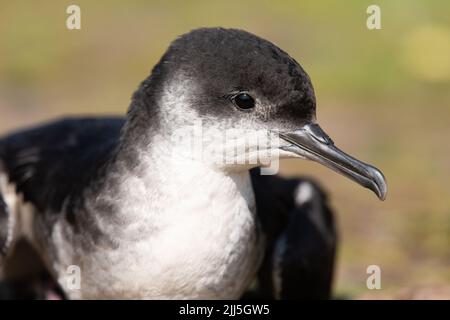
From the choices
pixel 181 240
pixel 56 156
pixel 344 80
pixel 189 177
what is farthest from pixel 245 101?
pixel 344 80

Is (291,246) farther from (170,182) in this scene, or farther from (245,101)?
(245,101)

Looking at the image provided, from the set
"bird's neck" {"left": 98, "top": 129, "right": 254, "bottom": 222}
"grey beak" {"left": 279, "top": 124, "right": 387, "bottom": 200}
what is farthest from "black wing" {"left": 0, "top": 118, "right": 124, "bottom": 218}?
"grey beak" {"left": 279, "top": 124, "right": 387, "bottom": 200}

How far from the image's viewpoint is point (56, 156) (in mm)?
5809

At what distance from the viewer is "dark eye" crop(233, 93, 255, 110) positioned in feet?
15.1

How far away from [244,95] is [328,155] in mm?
519

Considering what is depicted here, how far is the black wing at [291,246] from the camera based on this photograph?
5.59m

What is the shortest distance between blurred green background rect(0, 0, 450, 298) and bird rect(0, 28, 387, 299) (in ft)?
6.90

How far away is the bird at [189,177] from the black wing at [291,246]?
16cm

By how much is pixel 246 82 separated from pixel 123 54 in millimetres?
6720

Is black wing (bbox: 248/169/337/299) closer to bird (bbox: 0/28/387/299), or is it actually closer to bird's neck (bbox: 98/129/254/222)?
bird (bbox: 0/28/387/299)

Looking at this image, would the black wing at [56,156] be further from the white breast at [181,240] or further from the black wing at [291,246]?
the black wing at [291,246]

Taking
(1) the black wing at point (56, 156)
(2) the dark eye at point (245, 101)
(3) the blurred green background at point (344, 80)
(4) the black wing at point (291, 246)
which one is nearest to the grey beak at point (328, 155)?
(2) the dark eye at point (245, 101)

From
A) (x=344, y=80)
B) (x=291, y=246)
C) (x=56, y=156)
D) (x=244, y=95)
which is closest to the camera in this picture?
(x=244, y=95)

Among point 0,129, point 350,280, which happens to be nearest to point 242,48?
point 350,280
